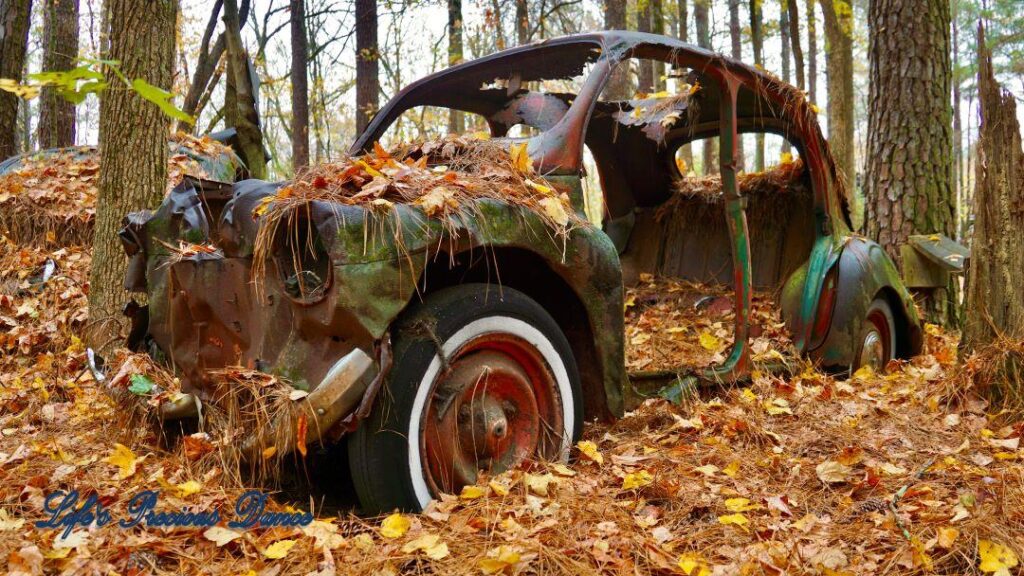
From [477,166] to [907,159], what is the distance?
4.78 metres

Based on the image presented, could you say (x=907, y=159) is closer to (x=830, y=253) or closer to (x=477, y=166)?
(x=830, y=253)

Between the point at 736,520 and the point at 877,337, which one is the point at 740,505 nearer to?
the point at 736,520

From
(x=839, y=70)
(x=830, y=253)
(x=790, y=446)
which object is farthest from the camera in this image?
(x=839, y=70)

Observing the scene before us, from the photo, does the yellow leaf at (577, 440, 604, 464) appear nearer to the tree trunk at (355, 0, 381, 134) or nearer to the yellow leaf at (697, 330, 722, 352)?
the yellow leaf at (697, 330, 722, 352)

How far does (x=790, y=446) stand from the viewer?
352 cm

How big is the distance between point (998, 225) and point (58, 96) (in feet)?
34.5

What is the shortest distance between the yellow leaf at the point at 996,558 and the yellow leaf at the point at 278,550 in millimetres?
2023

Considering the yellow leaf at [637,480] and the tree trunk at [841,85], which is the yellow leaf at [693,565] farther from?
the tree trunk at [841,85]

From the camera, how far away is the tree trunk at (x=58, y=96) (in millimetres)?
10125

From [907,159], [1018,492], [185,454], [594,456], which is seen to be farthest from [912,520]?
[907,159]

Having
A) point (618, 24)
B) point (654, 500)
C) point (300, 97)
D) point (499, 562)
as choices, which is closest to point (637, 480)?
point (654, 500)

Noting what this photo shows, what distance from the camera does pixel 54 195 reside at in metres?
6.85

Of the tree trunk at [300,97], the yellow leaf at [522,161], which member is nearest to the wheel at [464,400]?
the yellow leaf at [522,161]

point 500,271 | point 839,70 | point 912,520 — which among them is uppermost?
point 839,70
